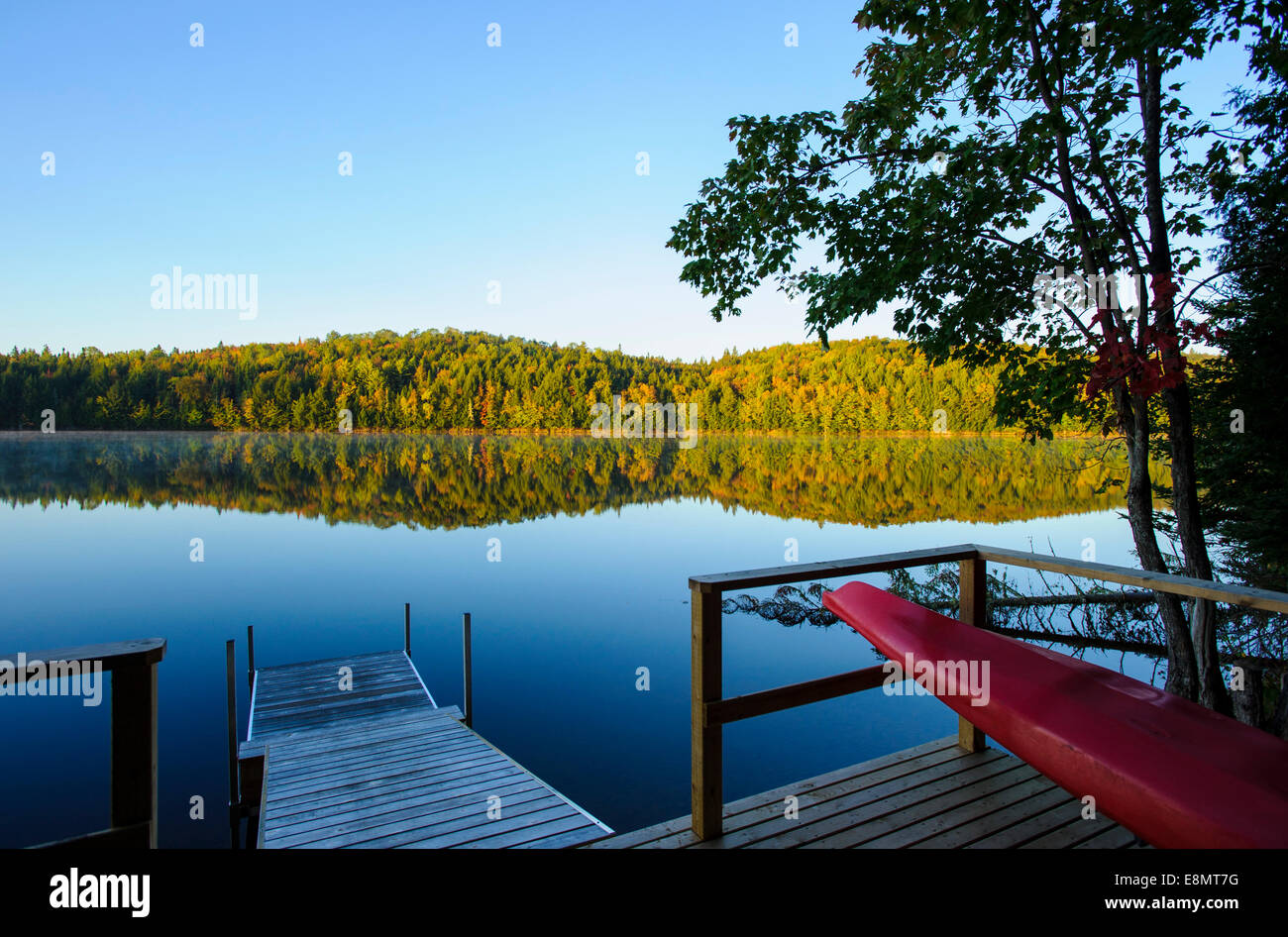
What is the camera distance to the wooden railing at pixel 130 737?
64.2 inches

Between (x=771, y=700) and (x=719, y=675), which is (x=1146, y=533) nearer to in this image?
(x=771, y=700)

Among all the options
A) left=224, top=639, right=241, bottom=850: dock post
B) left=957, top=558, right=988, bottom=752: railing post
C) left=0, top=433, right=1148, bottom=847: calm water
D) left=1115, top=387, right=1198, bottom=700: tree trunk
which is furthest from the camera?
left=0, top=433, right=1148, bottom=847: calm water

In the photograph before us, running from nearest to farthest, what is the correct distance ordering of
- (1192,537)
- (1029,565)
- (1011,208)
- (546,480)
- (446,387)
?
(1029,565) < (1192,537) < (1011,208) < (546,480) < (446,387)

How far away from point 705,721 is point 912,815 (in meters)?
1.06

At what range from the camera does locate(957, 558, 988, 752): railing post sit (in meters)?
3.50

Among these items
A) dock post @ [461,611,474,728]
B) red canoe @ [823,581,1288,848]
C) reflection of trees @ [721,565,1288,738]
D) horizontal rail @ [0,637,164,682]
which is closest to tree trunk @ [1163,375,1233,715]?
reflection of trees @ [721,565,1288,738]

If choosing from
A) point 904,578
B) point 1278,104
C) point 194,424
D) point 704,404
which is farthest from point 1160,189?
point 194,424

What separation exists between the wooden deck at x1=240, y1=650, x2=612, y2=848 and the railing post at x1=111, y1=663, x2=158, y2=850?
2429 mm

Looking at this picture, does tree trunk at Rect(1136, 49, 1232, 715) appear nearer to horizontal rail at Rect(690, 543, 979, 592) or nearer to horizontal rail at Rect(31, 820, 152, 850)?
horizontal rail at Rect(690, 543, 979, 592)

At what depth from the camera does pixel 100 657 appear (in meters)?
1.64

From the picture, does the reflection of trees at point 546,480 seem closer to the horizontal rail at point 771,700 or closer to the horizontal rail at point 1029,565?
the horizontal rail at point 1029,565

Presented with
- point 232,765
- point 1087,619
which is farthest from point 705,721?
point 1087,619

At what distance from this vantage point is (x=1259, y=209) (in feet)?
22.4
